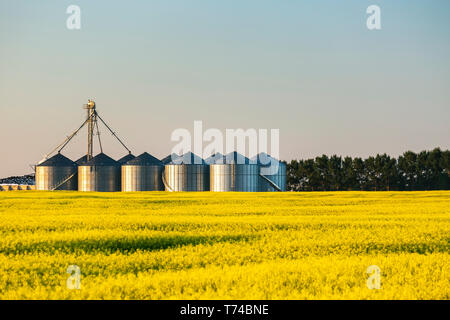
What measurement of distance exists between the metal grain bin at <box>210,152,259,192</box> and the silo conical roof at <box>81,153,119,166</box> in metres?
17.5

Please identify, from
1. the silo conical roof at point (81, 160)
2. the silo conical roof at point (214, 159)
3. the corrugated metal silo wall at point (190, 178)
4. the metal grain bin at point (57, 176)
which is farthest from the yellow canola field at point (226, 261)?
the silo conical roof at point (81, 160)

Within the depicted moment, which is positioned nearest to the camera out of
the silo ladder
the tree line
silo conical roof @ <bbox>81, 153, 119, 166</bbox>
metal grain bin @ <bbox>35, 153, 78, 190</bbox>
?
the silo ladder

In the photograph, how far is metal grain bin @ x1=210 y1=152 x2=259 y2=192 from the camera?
79.5 metres

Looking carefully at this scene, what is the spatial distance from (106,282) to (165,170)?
7417 cm

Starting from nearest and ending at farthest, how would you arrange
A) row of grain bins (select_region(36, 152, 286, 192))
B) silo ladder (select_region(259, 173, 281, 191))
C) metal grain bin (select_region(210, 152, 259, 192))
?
metal grain bin (select_region(210, 152, 259, 192)) < row of grain bins (select_region(36, 152, 286, 192)) < silo ladder (select_region(259, 173, 281, 191))

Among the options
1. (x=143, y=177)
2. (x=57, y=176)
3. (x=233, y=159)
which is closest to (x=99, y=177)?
(x=143, y=177)

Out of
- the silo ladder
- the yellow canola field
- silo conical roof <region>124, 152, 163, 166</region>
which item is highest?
silo conical roof <region>124, 152, 163, 166</region>

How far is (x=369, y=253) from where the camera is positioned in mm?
14711

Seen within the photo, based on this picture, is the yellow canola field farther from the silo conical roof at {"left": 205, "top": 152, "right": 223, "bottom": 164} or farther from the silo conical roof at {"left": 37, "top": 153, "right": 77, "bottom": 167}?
Result: the silo conical roof at {"left": 37, "top": 153, "right": 77, "bottom": 167}

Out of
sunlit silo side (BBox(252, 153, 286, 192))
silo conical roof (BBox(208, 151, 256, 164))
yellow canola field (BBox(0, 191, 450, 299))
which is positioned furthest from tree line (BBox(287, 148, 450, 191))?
yellow canola field (BBox(0, 191, 450, 299))

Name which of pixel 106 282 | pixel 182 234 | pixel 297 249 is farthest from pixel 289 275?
pixel 182 234

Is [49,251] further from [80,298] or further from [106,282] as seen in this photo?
[80,298]

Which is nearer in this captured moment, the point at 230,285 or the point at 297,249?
the point at 230,285

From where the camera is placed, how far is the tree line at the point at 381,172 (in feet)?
387
